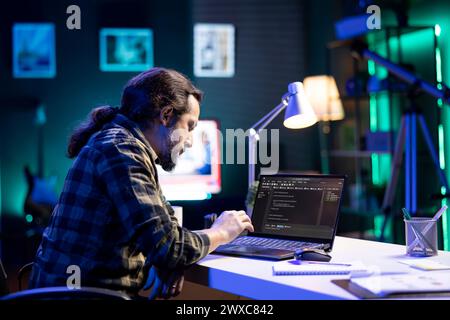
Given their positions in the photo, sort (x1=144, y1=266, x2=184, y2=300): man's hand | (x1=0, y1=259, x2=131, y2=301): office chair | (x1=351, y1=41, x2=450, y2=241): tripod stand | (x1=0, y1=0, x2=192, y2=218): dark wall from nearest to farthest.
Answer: (x1=0, y1=259, x2=131, y2=301): office chair, (x1=144, y1=266, x2=184, y2=300): man's hand, (x1=351, y1=41, x2=450, y2=241): tripod stand, (x1=0, y1=0, x2=192, y2=218): dark wall

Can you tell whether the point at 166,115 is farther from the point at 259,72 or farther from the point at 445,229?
the point at 259,72

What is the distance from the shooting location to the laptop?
1810 millimetres

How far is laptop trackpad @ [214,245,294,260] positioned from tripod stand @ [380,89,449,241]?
2214 millimetres

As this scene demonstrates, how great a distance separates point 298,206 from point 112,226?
67 centimetres

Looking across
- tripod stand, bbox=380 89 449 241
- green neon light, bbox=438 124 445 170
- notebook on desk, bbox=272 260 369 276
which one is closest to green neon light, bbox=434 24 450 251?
green neon light, bbox=438 124 445 170

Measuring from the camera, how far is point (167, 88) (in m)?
1.70

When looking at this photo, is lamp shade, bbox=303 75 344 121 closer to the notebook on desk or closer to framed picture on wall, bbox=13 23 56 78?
framed picture on wall, bbox=13 23 56 78

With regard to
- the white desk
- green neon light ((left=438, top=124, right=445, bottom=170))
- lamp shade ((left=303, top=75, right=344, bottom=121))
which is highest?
lamp shade ((left=303, top=75, right=344, bottom=121))

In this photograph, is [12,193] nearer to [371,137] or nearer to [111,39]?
[111,39]

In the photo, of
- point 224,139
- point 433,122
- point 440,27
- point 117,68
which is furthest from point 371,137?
point 117,68

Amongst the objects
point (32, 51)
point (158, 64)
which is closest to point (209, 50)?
point (158, 64)

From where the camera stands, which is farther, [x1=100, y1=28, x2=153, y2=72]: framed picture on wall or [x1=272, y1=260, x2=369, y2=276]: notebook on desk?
[x1=100, y1=28, x2=153, y2=72]: framed picture on wall

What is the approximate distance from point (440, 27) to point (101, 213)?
342 cm

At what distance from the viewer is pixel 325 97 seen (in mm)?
4945
